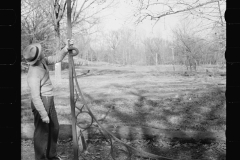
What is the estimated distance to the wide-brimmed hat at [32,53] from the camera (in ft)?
5.09

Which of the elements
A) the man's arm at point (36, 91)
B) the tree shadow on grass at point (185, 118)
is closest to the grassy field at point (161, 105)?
the tree shadow on grass at point (185, 118)

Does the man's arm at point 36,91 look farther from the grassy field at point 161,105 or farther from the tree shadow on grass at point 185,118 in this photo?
the tree shadow on grass at point 185,118

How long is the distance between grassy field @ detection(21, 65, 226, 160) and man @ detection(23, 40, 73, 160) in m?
0.39

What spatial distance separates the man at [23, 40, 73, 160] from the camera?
5.26 feet

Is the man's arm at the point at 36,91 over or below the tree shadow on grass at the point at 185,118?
over

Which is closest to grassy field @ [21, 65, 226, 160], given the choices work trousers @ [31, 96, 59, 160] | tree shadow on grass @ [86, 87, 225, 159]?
tree shadow on grass @ [86, 87, 225, 159]

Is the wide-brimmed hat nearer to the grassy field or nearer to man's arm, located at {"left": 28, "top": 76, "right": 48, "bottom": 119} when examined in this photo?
man's arm, located at {"left": 28, "top": 76, "right": 48, "bottom": 119}

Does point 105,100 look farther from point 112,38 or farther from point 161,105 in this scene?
point 112,38

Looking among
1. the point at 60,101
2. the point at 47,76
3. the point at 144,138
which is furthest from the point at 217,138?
the point at 60,101

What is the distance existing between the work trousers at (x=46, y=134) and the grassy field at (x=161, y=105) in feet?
1.21
